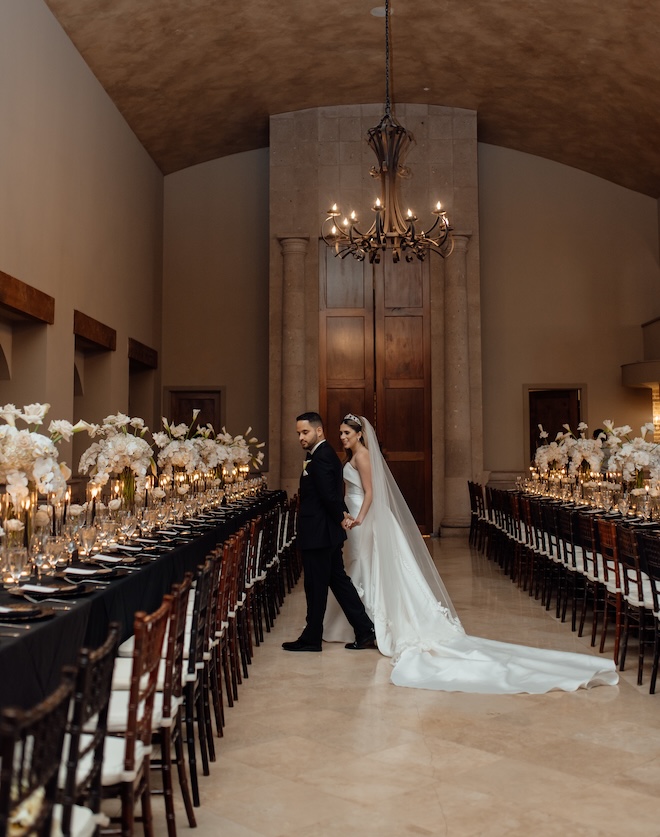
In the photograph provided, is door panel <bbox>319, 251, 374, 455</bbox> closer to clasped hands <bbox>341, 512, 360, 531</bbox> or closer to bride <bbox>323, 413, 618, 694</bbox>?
bride <bbox>323, 413, 618, 694</bbox>

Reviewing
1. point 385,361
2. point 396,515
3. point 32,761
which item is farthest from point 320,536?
point 385,361

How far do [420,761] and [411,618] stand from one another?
2.27 meters

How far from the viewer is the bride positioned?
5.43 meters

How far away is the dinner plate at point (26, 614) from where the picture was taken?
10.2 feet

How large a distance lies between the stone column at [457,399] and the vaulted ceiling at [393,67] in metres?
2.58

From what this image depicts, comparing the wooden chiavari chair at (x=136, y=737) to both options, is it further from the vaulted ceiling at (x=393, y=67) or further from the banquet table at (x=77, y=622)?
the vaulted ceiling at (x=393, y=67)

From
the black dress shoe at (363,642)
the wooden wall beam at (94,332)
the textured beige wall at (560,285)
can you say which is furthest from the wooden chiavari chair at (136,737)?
the textured beige wall at (560,285)

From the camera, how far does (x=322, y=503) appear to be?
20.7 ft

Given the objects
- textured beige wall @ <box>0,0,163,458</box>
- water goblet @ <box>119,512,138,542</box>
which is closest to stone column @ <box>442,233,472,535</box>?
textured beige wall @ <box>0,0,163,458</box>

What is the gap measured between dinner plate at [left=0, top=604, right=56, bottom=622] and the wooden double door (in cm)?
1179

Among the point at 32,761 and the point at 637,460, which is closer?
the point at 32,761

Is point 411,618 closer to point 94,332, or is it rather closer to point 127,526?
point 127,526

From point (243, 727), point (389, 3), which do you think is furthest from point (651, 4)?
point (243, 727)

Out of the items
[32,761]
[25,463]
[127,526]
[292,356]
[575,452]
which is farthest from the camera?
[292,356]
